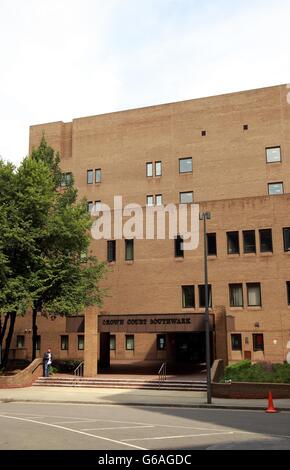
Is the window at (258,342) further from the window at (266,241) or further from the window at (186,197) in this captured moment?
the window at (186,197)

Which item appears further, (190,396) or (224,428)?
(190,396)

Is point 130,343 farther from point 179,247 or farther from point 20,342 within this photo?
Result: point 20,342

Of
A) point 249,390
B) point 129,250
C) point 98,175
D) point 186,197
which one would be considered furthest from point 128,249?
point 249,390

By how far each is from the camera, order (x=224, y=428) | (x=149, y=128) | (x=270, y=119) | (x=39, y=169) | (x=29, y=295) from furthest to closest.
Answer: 1. (x=149, y=128)
2. (x=270, y=119)
3. (x=39, y=169)
4. (x=29, y=295)
5. (x=224, y=428)

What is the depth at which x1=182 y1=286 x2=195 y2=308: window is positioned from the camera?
4094 cm

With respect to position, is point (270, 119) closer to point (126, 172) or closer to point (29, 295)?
point (126, 172)

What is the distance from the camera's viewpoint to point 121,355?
1789 inches

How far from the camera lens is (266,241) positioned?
39.6 meters

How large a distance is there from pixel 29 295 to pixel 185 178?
24221 millimetres

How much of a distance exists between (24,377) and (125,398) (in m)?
9.08

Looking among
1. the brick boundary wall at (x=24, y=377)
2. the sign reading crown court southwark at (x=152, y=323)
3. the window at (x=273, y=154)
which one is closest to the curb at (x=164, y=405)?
the brick boundary wall at (x=24, y=377)

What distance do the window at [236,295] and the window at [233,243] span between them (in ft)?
8.74

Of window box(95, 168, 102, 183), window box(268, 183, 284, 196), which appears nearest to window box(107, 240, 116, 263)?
window box(95, 168, 102, 183)
